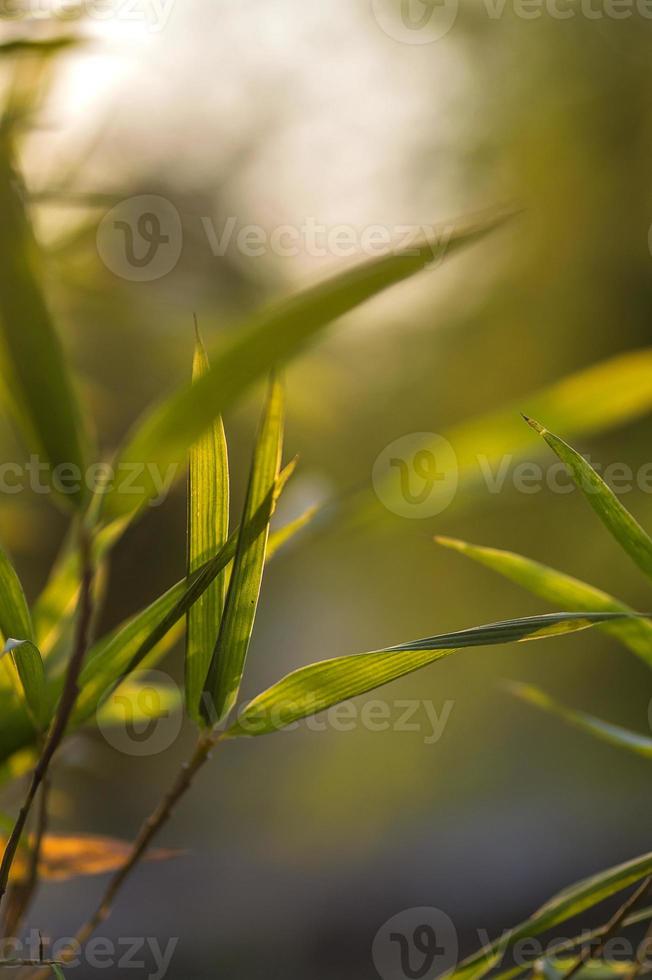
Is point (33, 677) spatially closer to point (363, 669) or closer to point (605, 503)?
point (363, 669)

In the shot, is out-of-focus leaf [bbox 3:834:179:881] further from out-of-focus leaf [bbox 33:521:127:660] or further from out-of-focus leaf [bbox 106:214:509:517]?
out-of-focus leaf [bbox 106:214:509:517]

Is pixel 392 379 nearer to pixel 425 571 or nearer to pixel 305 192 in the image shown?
pixel 425 571

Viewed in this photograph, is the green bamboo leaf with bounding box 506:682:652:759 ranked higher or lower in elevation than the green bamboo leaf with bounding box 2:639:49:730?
lower
